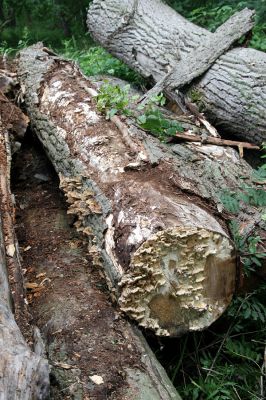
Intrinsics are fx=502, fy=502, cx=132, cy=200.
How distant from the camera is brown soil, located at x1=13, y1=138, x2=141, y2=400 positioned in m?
2.43

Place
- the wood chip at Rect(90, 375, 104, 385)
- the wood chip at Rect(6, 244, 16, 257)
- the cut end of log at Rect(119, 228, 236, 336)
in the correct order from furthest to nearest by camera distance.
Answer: the wood chip at Rect(6, 244, 16, 257) → the cut end of log at Rect(119, 228, 236, 336) → the wood chip at Rect(90, 375, 104, 385)

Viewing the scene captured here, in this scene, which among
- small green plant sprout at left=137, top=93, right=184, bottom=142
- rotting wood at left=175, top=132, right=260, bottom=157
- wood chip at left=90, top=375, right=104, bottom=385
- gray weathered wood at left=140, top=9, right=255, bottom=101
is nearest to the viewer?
wood chip at left=90, top=375, right=104, bottom=385

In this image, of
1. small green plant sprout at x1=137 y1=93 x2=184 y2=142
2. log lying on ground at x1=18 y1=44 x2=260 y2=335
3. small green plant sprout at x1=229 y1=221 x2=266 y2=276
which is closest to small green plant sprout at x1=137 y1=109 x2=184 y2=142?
small green plant sprout at x1=137 y1=93 x2=184 y2=142

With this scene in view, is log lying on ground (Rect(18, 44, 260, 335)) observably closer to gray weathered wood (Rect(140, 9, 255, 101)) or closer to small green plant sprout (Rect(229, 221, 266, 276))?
small green plant sprout (Rect(229, 221, 266, 276))

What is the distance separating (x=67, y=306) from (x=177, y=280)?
0.65m

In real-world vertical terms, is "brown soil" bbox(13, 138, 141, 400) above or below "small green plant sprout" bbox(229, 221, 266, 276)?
below

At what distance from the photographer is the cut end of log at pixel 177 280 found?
8.65 ft

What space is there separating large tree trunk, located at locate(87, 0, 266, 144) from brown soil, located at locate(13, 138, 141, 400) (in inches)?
66.8

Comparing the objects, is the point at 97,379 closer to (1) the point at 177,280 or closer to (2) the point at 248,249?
(1) the point at 177,280

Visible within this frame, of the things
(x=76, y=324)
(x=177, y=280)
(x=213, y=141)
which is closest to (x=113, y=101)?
(x=213, y=141)

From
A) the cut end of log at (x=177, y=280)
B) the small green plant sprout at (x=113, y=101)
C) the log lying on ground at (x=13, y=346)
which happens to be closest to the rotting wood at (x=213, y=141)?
the small green plant sprout at (x=113, y=101)

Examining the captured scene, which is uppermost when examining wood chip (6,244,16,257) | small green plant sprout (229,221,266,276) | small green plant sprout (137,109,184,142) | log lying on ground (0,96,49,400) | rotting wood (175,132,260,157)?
small green plant sprout (137,109,184,142)

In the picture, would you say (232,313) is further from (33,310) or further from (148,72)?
(148,72)

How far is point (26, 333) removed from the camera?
2.46 metres
